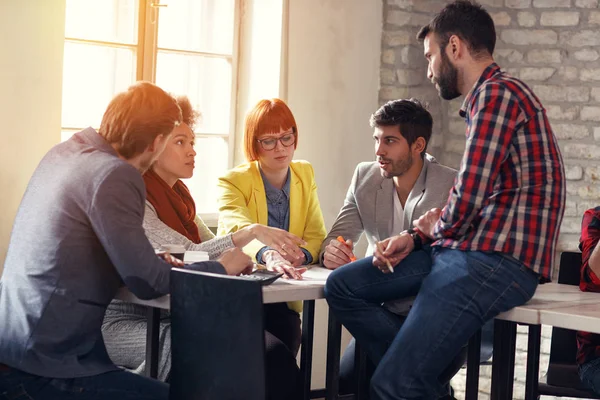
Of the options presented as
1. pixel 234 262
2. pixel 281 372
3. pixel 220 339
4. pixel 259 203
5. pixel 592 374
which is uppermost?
pixel 259 203

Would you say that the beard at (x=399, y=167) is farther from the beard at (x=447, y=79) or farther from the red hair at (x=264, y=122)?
the beard at (x=447, y=79)

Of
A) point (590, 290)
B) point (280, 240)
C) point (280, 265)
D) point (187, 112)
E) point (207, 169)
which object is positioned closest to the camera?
point (590, 290)

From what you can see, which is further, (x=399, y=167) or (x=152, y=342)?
(x=399, y=167)

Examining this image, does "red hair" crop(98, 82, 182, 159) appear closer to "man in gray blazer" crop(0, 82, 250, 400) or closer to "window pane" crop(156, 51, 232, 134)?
"man in gray blazer" crop(0, 82, 250, 400)

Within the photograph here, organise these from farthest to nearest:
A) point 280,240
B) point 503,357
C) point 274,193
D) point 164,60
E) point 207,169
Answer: point 207,169 → point 164,60 → point 274,193 → point 280,240 → point 503,357

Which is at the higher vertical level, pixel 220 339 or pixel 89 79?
pixel 89 79

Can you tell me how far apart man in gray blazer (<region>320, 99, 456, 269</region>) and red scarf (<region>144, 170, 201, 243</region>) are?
0.51 metres

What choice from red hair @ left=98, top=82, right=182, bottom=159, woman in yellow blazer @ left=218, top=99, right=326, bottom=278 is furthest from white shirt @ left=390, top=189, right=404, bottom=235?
red hair @ left=98, top=82, right=182, bottom=159

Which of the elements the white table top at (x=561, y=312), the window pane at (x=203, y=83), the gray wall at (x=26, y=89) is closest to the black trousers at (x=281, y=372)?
the white table top at (x=561, y=312)

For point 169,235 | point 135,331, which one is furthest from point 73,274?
point 169,235

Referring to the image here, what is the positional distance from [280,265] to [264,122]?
85 centimetres

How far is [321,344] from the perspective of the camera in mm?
5148

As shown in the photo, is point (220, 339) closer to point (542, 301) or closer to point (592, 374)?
point (542, 301)

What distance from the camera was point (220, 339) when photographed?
2355mm
